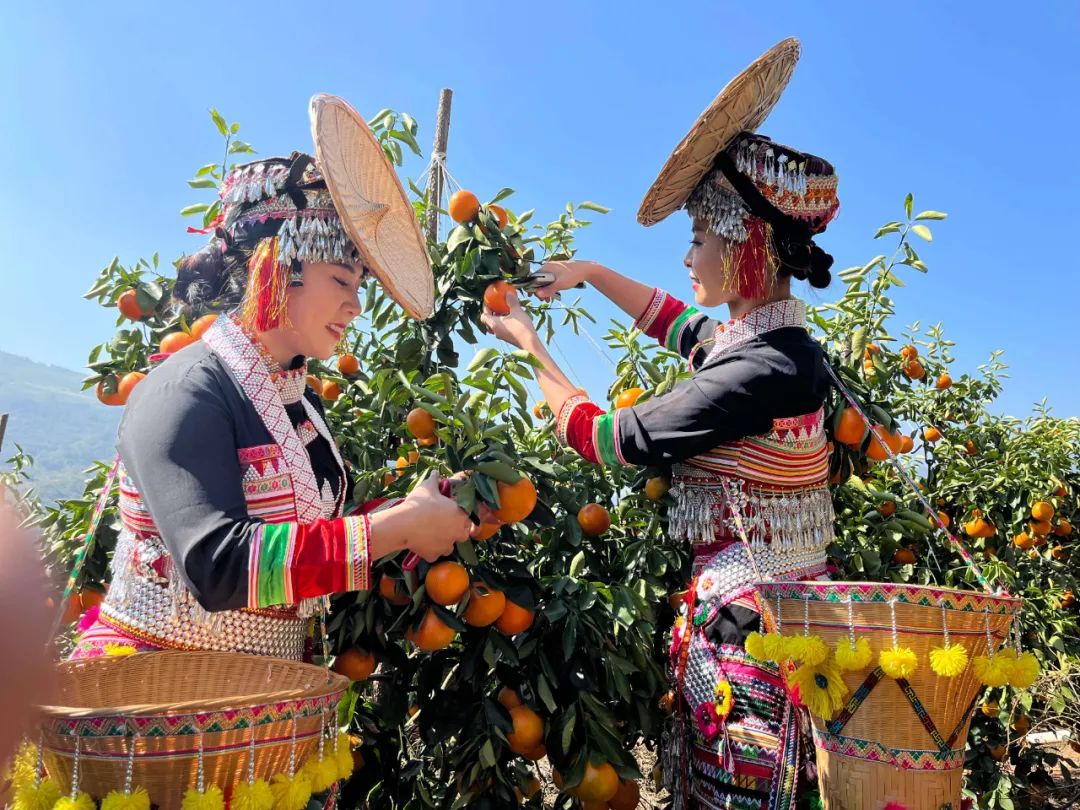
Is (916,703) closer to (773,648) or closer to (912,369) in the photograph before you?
(773,648)

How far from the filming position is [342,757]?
1337 millimetres

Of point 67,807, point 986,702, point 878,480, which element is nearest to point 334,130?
point 67,807

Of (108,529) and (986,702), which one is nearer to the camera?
(108,529)

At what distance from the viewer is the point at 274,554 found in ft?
4.57

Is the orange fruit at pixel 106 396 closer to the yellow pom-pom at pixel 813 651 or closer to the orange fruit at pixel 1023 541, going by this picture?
the yellow pom-pom at pixel 813 651

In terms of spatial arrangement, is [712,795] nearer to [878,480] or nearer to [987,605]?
[987,605]

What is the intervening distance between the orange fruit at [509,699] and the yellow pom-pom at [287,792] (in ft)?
3.55

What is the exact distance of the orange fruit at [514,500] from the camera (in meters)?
1.79

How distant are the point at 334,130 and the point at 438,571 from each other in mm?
993

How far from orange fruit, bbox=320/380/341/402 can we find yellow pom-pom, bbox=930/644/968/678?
1.99 meters

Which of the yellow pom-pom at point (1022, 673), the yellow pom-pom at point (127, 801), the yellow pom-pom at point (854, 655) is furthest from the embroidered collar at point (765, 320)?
the yellow pom-pom at point (127, 801)

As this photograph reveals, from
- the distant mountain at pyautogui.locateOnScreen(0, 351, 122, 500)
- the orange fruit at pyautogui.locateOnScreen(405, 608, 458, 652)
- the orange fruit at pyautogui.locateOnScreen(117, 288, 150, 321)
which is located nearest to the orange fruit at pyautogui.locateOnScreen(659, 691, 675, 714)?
the orange fruit at pyautogui.locateOnScreen(405, 608, 458, 652)

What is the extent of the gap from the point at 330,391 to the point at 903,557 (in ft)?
8.81

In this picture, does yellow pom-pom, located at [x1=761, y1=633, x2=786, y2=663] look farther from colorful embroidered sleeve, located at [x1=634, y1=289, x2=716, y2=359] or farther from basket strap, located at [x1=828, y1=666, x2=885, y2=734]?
colorful embroidered sleeve, located at [x1=634, y1=289, x2=716, y2=359]
